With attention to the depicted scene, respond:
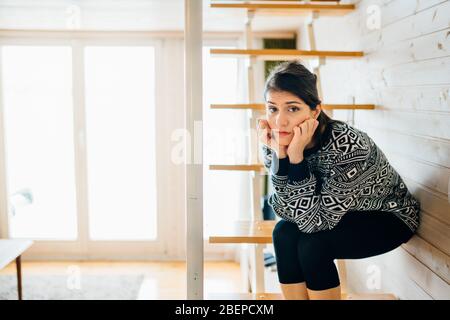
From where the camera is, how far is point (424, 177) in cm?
160

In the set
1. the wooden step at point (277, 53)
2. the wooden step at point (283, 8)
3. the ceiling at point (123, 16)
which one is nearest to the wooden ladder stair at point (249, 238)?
the wooden step at point (277, 53)

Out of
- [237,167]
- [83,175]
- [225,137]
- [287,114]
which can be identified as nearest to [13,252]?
[83,175]

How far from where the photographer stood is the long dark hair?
1.43 metres

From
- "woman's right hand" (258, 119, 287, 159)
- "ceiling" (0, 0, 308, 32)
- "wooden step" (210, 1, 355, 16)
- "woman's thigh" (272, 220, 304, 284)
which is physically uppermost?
"ceiling" (0, 0, 308, 32)

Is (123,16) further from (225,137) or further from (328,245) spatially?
(328,245)

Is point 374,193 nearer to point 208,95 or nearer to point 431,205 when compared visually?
point 431,205

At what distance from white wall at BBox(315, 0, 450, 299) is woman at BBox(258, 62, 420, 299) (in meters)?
0.15

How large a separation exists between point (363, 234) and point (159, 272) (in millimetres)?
2872

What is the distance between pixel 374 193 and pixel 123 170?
3105mm

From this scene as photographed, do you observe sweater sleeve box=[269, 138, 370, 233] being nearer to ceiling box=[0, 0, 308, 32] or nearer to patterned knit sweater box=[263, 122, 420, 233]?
patterned knit sweater box=[263, 122, 420, 233]

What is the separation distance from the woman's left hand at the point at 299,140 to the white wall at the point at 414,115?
0.43 meters

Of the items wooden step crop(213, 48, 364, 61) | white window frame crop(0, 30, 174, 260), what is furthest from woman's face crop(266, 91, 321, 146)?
white window frame crop(0, 30, 174, 260)
